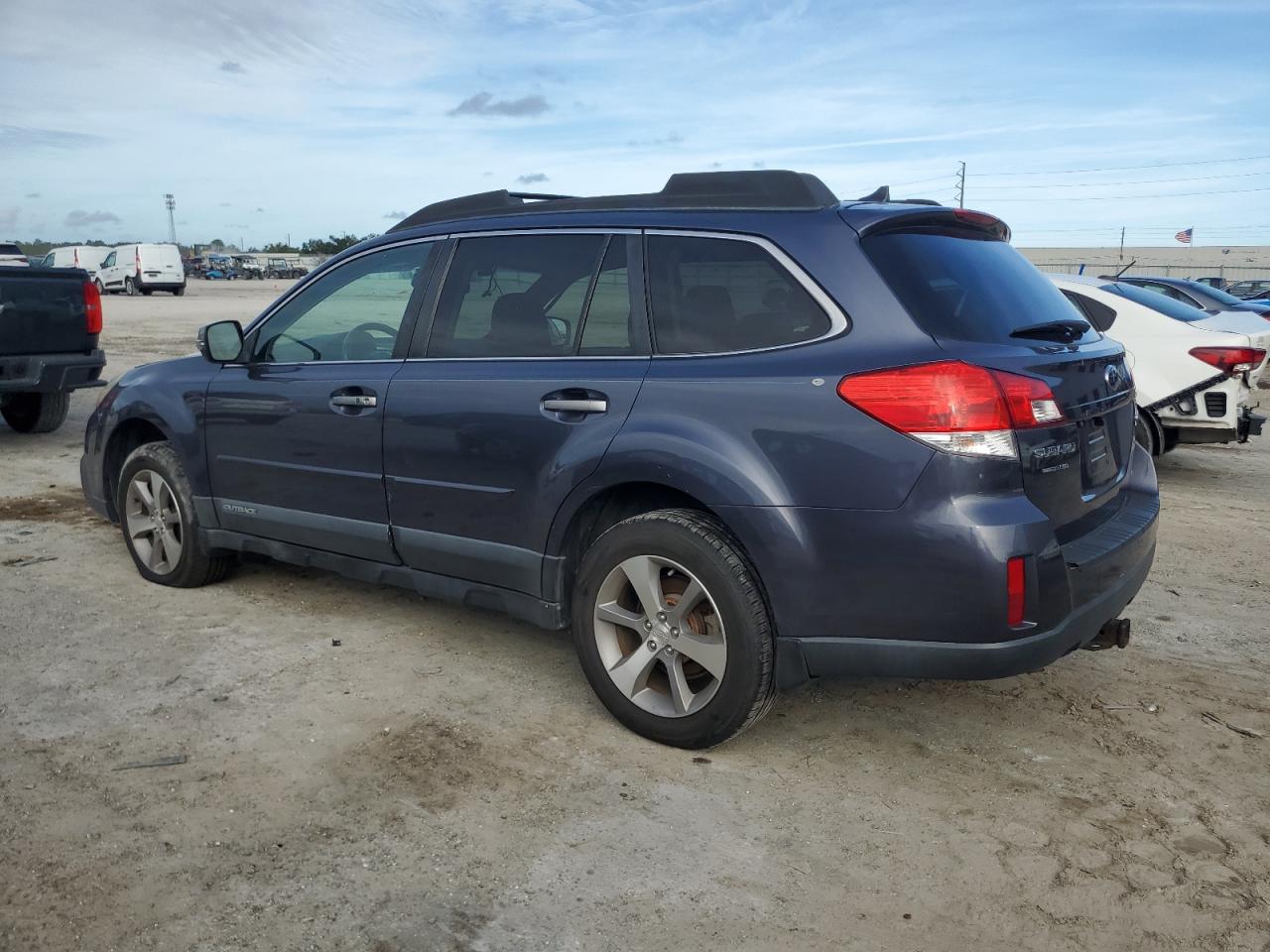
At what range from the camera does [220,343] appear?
5023 mm

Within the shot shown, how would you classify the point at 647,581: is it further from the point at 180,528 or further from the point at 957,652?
the point at 180,528

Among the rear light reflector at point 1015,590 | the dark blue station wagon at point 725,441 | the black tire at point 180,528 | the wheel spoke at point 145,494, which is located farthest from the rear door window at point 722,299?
the wheel spoke at point 145,494

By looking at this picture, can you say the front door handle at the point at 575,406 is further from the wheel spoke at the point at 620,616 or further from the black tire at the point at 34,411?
the black tire at the point at 34,411

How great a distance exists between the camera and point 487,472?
13.2 feet

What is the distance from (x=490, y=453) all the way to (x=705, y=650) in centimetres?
109

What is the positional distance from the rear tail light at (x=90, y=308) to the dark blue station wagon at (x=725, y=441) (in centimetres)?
580

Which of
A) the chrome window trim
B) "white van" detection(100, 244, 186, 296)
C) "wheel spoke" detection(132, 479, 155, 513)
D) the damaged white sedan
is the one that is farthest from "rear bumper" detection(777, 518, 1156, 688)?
"white van" detection(100, 244, 186, 296)

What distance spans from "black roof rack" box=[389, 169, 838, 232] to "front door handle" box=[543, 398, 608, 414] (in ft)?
2.41

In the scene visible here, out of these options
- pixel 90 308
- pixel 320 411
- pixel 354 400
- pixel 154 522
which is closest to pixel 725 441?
pixel 354 400

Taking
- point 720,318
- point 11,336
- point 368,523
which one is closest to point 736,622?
point 720,318

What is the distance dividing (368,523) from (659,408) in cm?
152

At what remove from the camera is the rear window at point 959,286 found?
3.29 meters

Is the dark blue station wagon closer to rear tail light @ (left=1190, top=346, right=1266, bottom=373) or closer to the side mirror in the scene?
the side mirror

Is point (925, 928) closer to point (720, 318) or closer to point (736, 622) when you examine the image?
point (736, 622)
